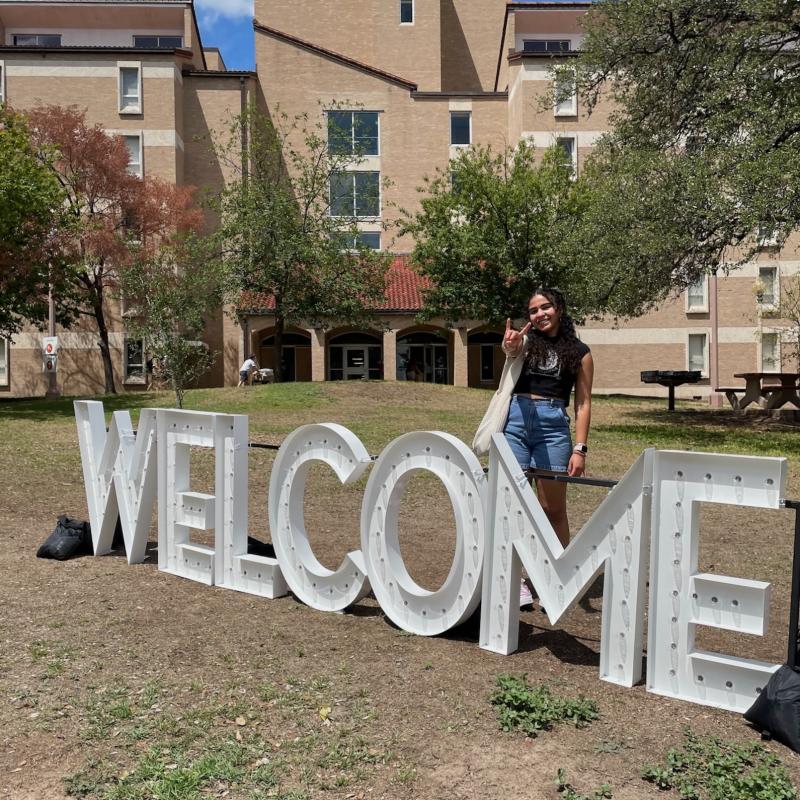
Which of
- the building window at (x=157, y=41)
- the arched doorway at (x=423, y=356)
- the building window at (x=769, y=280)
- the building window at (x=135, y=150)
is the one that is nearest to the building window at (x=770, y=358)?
the building window at (x=769, y=280)

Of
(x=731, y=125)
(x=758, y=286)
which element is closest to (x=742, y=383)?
(x=758, y=286)

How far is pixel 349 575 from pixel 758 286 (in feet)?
76.7

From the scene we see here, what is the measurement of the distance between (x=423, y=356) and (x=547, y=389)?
3469 centimetres

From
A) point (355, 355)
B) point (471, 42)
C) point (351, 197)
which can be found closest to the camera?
point (351, 197)

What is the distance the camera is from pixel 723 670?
149 inches

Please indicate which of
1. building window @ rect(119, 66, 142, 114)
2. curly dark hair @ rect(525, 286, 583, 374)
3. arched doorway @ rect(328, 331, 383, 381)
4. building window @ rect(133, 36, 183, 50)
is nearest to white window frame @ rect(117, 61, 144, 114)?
building window @ rect(119, 66, 142, 114)

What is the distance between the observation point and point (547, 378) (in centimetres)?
520

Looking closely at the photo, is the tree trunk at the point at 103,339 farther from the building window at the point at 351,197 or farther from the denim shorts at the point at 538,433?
the denim shorts at the point at 538,433

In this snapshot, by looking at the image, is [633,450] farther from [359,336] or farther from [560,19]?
[560,19]

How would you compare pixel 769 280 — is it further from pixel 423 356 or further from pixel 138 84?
pixel 138 84

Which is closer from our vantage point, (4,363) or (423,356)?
(4,363)

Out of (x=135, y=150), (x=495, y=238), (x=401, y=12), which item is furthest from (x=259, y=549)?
(x=401, y=12)

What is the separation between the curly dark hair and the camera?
516 centimetres

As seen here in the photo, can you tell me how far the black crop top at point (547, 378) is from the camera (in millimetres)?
5176
